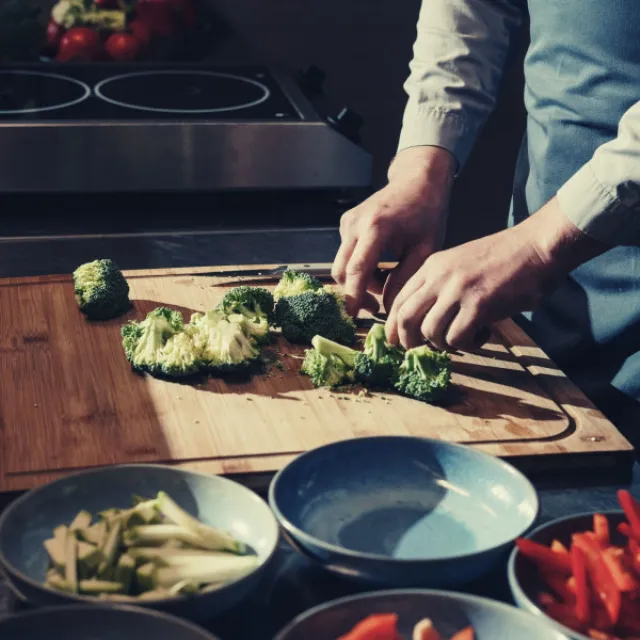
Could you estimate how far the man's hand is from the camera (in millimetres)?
1436

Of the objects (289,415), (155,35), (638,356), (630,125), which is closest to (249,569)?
(289,415)

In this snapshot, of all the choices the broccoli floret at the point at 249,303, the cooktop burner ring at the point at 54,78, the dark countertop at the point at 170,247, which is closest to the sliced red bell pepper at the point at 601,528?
the broccoli floret at the point at 249,303

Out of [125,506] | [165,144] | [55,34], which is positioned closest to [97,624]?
[125,506]

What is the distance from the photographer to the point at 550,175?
1.90m

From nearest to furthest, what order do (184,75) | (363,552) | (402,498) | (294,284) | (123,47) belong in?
(363,552)
(402,498)
(294,284)
(184,75)
(123,47)

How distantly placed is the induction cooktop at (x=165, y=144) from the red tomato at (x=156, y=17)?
43cm

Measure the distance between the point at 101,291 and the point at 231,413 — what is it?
0.40 meters

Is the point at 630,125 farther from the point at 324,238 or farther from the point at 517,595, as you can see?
the point at 324,238

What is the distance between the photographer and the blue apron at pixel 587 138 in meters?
1.73

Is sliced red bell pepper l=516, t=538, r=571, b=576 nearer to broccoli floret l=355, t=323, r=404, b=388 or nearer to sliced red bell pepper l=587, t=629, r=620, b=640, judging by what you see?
sliced red bell pepper l=587, t=629, r=620, b=640

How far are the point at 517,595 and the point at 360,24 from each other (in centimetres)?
246

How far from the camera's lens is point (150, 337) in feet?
5.17

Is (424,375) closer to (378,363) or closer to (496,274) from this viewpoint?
(378,363)

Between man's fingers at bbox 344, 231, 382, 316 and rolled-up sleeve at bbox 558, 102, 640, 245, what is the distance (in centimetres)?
37
